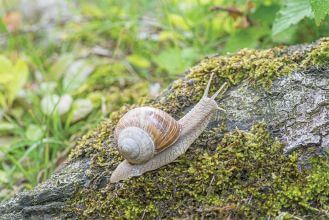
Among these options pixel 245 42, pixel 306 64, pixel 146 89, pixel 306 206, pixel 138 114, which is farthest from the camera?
pixel 146 89

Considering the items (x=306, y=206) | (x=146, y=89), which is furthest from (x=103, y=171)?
(x=146, y=89)

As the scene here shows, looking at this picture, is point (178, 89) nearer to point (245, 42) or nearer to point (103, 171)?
point (103, 171)

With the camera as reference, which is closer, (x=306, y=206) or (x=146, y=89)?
(x=306, y=206)

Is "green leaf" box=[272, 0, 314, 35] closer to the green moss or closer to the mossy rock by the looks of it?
the mossy rock

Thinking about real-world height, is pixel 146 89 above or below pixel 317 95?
below

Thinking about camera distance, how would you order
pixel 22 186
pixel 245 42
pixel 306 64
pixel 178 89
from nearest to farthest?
pixel 306 64 → pixel 178 89 → pixel 22 186 → pixel 245 42

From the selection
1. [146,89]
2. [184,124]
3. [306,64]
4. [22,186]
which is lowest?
[22,186]
